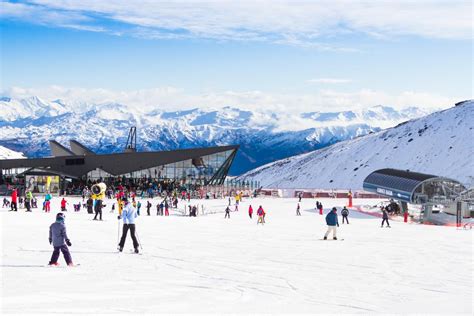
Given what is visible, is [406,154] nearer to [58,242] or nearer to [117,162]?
[117,162]

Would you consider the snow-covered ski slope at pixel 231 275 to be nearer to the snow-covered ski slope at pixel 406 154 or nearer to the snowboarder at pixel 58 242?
the snowboarder at pixel 58 242

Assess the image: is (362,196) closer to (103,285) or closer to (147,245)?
(147,245)

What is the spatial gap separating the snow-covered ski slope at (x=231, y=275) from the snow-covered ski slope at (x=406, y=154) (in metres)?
120

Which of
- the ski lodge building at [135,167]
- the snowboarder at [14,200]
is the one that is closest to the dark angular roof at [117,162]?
the ski lodge building at [135,167]

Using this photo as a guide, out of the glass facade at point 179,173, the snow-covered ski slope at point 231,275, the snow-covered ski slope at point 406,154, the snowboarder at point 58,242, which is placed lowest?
the snow-covered ski slope at point 231,275

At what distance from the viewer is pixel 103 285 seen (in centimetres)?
1265

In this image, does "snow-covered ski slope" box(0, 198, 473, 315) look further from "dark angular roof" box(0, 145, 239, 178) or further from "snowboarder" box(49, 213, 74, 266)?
"dark angular roof" box(0, 145, 239, 178)

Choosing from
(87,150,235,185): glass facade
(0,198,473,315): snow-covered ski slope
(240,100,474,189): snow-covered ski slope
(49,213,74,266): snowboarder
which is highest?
(240,100,474,189): snow-covered ski slope

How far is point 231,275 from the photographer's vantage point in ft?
48.3

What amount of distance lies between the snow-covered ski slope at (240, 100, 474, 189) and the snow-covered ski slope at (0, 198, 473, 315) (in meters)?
120

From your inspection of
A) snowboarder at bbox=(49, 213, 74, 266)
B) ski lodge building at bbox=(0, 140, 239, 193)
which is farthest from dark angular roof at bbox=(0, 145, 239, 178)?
snowboarder at bbox=(49, 213, 74, 266)

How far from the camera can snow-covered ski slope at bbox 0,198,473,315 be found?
451 inches

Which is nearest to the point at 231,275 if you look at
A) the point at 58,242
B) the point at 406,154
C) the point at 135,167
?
the point at 58,242

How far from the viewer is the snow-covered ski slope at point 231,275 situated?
1145 cm
